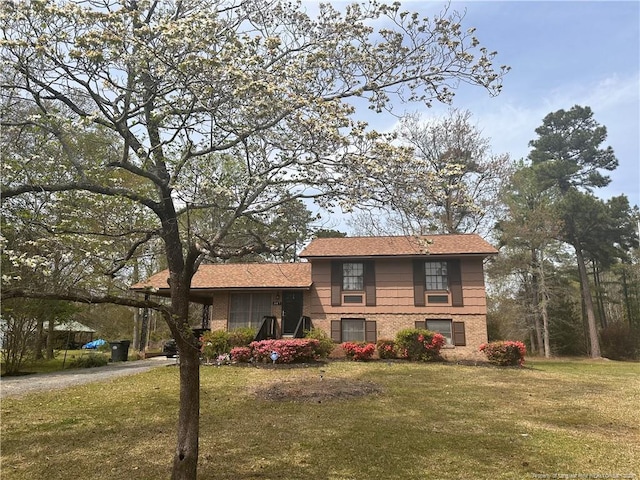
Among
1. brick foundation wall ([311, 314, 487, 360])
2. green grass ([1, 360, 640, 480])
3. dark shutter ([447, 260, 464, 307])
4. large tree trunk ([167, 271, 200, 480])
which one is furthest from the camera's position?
dark shutter ([447, 260, 464, 307])

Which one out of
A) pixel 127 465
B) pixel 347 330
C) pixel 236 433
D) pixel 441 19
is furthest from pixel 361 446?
pixel 347 330

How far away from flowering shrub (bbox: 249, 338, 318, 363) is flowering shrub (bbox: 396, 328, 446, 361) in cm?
405

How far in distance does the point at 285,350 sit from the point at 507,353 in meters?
8.85

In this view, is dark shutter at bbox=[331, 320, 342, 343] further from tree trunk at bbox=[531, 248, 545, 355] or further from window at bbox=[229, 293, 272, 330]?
tree trunk at bbox=[531, 248, 545, 355]

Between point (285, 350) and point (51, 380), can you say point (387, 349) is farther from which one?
point (51, 380)

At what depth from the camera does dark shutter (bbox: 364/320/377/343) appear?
18953 mm

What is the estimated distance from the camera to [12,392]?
1104 cm

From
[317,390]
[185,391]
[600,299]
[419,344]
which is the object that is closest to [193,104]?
[185,391]

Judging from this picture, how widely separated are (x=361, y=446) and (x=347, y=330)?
1297 centimetres

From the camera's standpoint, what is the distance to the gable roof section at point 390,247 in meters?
18.9

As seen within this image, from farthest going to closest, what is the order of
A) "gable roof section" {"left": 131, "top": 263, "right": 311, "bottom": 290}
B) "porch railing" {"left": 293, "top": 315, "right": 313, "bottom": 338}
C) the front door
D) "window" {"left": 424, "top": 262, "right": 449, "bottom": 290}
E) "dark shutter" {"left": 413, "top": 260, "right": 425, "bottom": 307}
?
the front door
"window" {"left": 424, "top": 262, "right": 449, "bottom": 290}
"gable roof section" {"left": 131, "top": 263, "right": 311, "bottom": 290}
"dark shutter" {"left": 413, "top": 260, "right": 425, "bottom": 307}
"porch railing" {"left": 293, "top": 315, "right": 313, "bottom": 338}

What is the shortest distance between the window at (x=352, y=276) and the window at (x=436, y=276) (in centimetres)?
305

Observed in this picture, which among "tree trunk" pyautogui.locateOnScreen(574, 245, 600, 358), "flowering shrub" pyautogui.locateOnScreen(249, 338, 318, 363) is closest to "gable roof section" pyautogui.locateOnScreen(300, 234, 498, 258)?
"flowering shrub" pyautogui.locateOnScreen(249, 338, 318, 363)

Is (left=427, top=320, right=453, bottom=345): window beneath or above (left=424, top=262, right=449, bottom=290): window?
beneath
